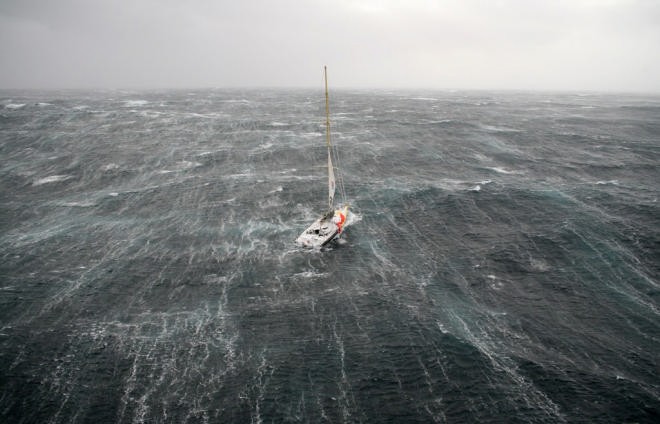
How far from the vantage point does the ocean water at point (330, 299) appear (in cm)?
3609

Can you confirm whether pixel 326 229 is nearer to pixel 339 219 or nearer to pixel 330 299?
pixel 339 219

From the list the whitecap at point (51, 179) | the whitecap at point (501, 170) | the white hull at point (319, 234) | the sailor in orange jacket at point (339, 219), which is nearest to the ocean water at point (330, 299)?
the whitecap at point (501, 170)

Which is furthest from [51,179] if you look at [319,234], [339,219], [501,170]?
[501,170]

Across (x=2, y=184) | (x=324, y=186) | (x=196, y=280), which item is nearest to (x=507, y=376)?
(x=196, y=280)

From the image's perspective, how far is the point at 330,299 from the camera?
52219mm

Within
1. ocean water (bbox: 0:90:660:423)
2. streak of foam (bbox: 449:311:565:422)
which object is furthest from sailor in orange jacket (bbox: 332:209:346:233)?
streak of foam (bbox: 449:311:565:422)

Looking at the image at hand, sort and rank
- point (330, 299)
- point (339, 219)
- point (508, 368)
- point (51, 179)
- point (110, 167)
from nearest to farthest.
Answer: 1. point (508, 368)
2. point (330, 299)
3. point (339, 219)
4. point (51, 179)
5. point (110, 167)

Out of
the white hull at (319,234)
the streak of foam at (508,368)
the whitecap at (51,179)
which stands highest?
the whitecap at (51,179)

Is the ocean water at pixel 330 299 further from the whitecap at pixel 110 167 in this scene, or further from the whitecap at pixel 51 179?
the whitecap at pixel 110 167

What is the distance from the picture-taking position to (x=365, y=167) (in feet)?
398

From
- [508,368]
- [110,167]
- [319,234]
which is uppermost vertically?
[110,167]

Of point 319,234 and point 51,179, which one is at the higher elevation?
point 51,179

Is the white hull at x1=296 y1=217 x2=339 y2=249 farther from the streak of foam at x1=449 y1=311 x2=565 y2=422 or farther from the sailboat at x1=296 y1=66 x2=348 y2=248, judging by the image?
the streak of foam at x1=449 y1=311 x2=565 y2=422

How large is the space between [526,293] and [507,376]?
1837cm
